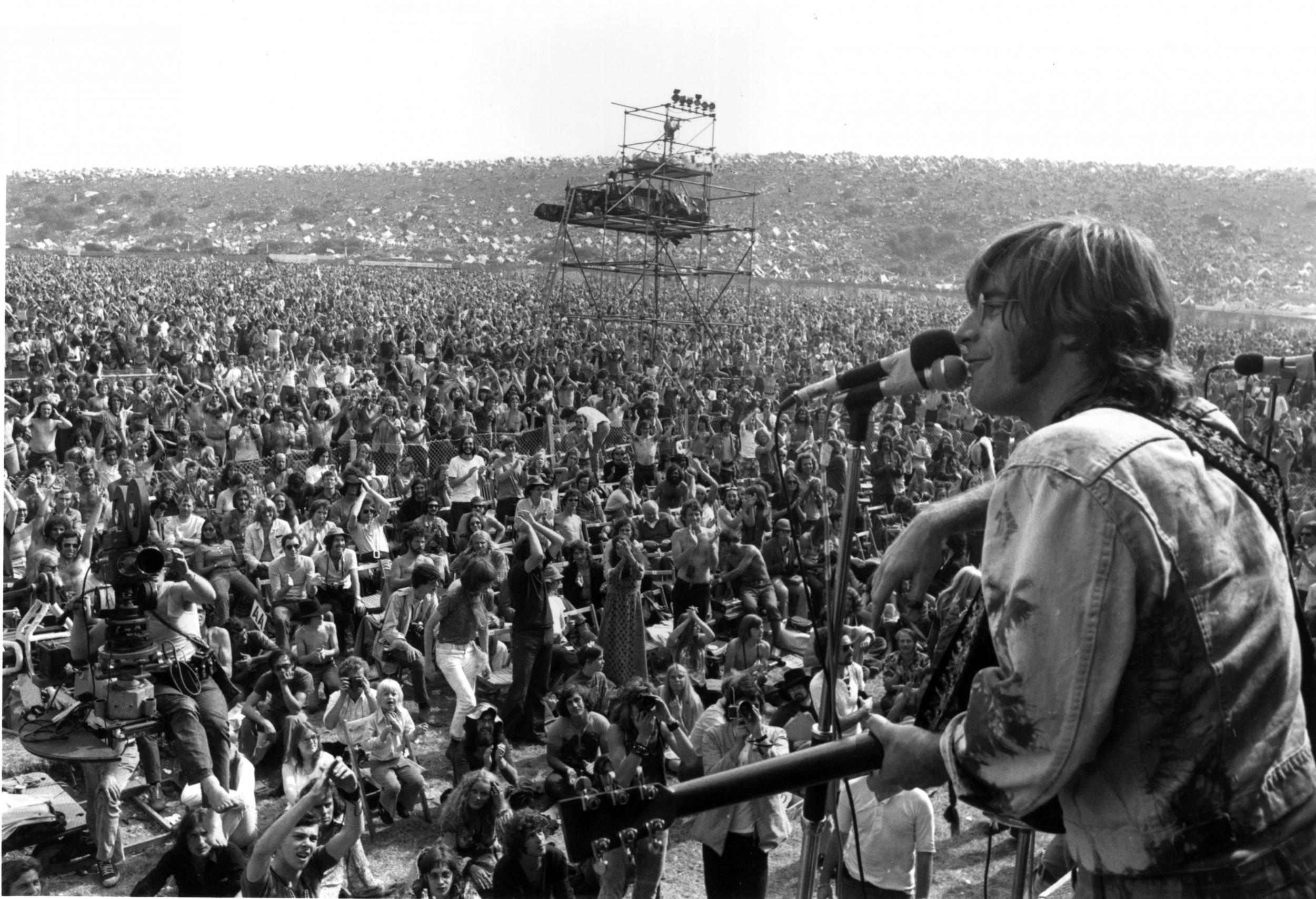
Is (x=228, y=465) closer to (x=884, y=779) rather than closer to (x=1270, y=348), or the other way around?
(x=884, y=779)

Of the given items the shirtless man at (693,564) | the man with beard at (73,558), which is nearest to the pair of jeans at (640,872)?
the shirtless man at (693,564)

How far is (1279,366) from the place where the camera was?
3.31 metres

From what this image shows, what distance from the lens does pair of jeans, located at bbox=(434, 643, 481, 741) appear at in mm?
7129

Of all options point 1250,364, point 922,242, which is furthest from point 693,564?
point 922,242

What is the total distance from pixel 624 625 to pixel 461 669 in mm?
1071

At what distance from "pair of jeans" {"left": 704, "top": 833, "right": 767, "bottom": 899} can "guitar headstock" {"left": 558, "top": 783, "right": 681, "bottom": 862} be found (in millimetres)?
3978

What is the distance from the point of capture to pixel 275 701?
6.48 metres

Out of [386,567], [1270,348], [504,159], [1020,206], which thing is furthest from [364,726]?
[504,159]

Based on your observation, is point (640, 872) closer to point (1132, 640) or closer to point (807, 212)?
point (1132, 640)

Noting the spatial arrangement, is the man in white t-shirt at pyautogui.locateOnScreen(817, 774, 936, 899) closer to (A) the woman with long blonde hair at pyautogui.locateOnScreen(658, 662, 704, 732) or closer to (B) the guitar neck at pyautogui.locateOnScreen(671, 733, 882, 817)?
(A) the woman with long blonde hair at pyautogui.locateOnScreen(658, 662, 704, 732)

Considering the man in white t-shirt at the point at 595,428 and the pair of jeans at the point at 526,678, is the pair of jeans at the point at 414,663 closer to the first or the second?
the pair of jeans at the point at 526,678

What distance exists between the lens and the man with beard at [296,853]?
493cm

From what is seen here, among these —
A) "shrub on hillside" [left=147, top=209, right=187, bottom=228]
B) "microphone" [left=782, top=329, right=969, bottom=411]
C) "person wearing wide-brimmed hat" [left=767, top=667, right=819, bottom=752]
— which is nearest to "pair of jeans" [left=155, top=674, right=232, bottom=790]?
"person wearing wide-brimmed hat" [left=767, top=667, right=819, bottom=752]

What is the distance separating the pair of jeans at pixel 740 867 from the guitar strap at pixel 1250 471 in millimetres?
4079
